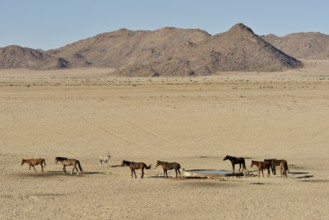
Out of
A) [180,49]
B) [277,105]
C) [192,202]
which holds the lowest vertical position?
[192,202]

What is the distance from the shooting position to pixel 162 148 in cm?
3569

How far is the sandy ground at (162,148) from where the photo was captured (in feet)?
65.8

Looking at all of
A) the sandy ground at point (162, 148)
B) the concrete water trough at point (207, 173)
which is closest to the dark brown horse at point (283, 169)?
the sandy ground at point (162, 148)

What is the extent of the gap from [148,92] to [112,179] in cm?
4654

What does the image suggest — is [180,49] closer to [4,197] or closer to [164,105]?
[164,105]

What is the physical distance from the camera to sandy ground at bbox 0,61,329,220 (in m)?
20.1

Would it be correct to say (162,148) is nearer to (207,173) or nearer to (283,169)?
(207,173)

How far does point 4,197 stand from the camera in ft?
A: 70.1

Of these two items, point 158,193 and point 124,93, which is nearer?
point 158,193

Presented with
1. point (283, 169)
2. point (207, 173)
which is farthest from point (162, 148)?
point (283, 169)

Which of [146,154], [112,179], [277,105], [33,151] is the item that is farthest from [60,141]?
[277,105]

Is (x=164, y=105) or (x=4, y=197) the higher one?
(x=164, y=105)

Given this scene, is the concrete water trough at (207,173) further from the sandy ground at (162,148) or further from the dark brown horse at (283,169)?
the dark brown horse at (283,169)

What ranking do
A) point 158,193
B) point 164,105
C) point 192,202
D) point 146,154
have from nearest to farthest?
point 192,202 < point 158,193 < point 146,154 < point 164,105
